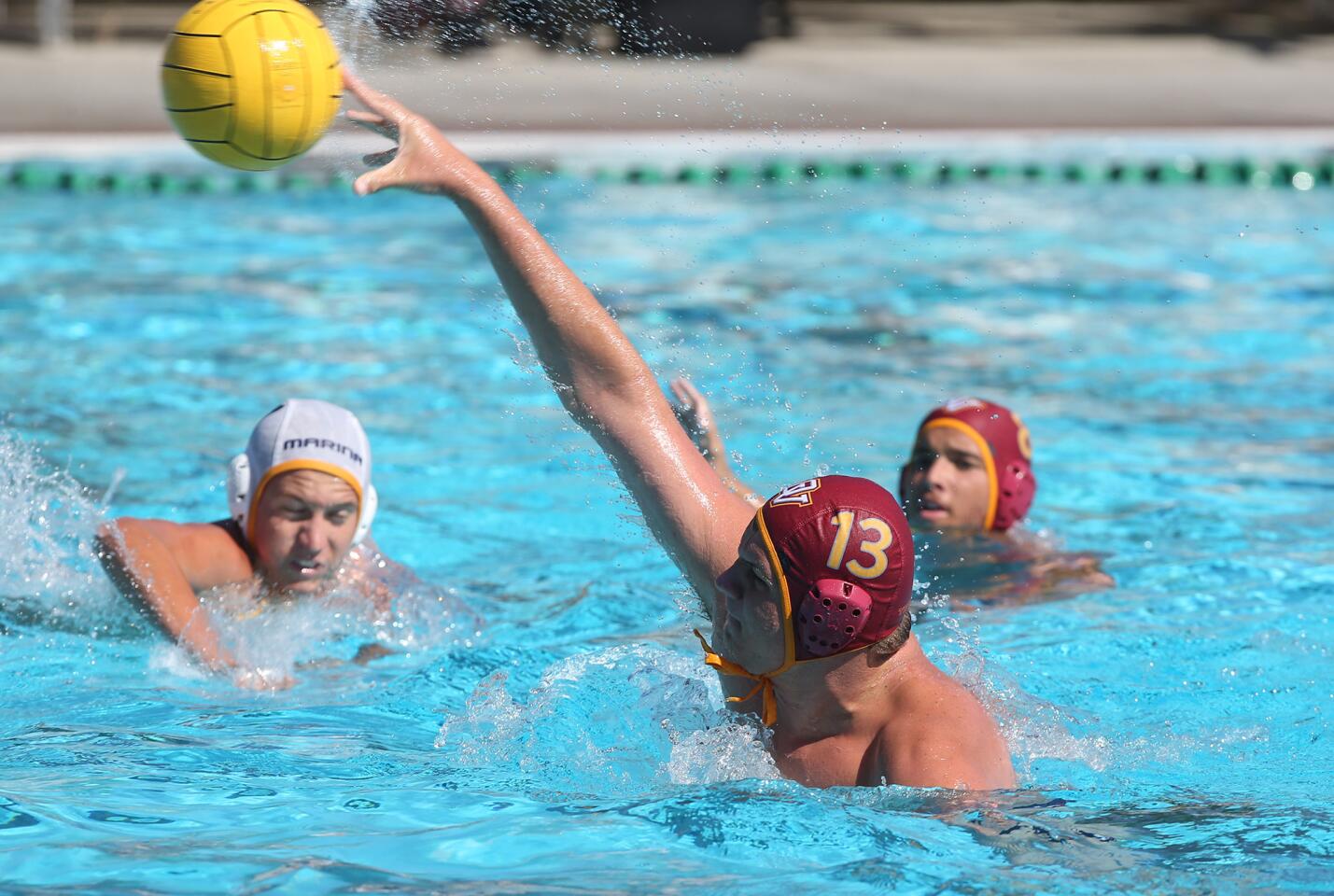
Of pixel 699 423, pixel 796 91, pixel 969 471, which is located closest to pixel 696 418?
pixel 699 423

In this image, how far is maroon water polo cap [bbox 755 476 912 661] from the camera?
2789 millimetres

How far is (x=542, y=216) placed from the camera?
9891 mm

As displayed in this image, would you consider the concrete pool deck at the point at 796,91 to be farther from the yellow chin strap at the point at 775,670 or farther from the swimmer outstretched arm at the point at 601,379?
the yellow chin strap at the point at 775,670

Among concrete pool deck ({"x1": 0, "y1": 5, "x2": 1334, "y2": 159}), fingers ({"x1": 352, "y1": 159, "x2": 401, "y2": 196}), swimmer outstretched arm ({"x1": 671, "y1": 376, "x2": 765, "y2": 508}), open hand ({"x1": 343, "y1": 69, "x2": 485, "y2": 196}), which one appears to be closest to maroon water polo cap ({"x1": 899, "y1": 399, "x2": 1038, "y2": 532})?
swimmer outstretched arm ({"x1": 671, "y1": 376, "x2": 765, "y2": 508})

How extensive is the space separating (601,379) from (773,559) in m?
A: 0.58

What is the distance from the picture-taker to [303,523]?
14.2 feet

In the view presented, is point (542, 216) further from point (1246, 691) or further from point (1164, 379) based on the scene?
point (1246, 691)

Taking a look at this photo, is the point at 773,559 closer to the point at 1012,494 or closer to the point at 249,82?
the point at 249,82

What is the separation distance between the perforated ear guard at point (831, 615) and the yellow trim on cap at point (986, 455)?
2.29m

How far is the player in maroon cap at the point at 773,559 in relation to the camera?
281cm

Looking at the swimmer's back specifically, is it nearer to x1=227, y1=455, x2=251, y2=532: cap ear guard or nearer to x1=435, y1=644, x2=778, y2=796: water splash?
x1=435, y1=644, x2=778, y2=796: water splash

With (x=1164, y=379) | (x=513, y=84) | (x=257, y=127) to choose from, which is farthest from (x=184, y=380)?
(x=513, y=84)

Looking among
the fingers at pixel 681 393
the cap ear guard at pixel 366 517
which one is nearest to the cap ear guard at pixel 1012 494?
the fingers at pixel 681 393

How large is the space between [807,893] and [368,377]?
4786mm
